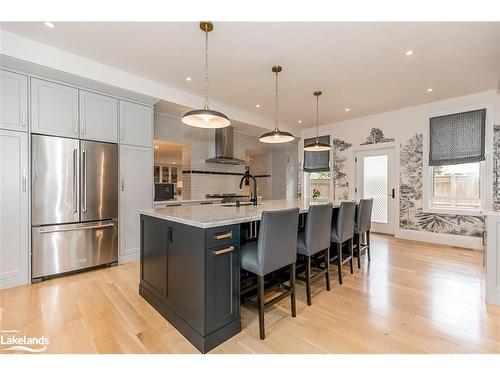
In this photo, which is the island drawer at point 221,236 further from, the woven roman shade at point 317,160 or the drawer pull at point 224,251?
the woven roman shade at point 317,160

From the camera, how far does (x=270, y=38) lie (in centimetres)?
260

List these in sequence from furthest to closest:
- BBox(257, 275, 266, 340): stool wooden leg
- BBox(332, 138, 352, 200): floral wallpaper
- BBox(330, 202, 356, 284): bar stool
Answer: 1. BBox(332, 138, 352, 200): floral wallpaper
2. BBox(330, 202, 356, 284): bar stool
3. BBox(257, 275, 266, 340): stool wooden leg

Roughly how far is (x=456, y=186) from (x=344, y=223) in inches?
131

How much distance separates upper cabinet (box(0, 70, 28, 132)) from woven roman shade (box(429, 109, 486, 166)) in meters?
6.54

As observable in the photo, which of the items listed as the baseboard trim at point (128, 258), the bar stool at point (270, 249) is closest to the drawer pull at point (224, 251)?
the bar stool at point (270, 249)

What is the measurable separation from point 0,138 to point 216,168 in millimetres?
3545

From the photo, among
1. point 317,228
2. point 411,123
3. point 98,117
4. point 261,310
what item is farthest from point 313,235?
point 411,123

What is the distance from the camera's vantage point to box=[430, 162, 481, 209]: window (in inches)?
169

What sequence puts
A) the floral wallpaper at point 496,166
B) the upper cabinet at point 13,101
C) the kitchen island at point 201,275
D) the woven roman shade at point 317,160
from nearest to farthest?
the kitchen island at point 201,275, the upper cabinet at point 13,101, the floral wallpaper at point 496,166, the woven roman shade at point 317,160

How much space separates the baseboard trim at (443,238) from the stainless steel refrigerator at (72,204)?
18.1 feet

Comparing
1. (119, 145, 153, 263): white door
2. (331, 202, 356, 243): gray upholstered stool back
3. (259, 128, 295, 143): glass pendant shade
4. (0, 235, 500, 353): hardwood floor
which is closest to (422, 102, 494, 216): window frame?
(0, 235, 500, 353): hardwood floor

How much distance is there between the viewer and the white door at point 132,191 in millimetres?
3453

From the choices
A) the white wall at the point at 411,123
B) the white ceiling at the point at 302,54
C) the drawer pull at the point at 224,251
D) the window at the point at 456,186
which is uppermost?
the white ceiling at the point at 302,54
